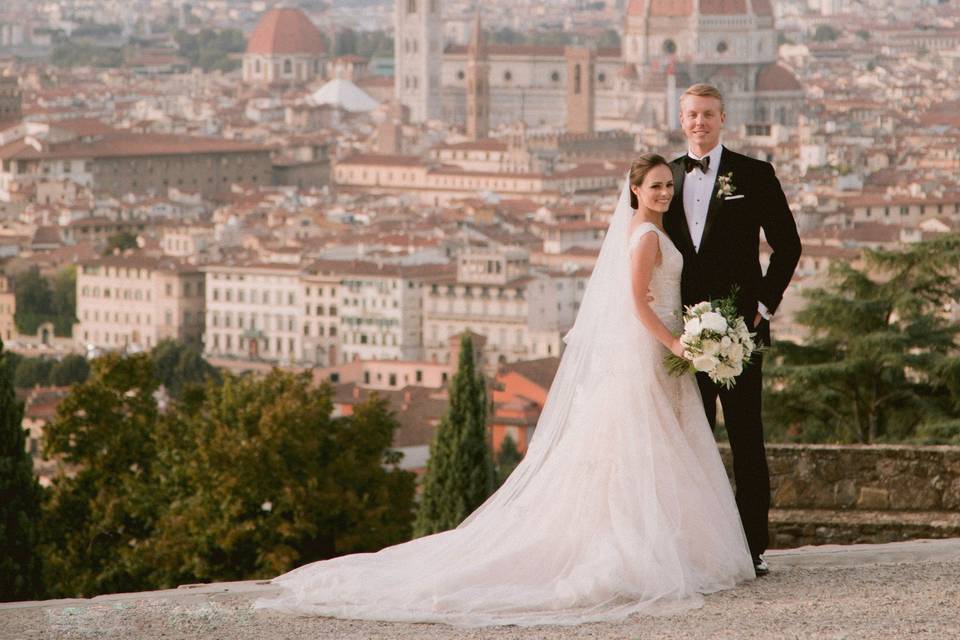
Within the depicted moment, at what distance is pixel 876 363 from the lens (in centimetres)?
1120

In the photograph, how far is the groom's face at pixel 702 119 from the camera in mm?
4957

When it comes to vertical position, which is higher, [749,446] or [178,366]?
[178,366]

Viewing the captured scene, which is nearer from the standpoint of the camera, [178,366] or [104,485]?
[104,485]

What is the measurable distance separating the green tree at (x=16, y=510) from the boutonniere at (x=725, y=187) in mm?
5257

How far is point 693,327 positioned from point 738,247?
0.22 m

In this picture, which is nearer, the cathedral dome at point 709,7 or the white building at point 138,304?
the white building at point 138,304

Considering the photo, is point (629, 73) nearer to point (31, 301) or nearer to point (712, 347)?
point (31, 301)

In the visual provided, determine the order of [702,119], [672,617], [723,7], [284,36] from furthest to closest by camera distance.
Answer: [284,36] → [723,7] → [702,119] → [672,617]

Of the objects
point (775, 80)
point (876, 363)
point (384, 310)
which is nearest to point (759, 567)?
point (876, 363)

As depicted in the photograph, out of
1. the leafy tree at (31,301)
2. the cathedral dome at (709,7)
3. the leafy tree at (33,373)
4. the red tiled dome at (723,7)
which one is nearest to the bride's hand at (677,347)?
the leafy tree at (33,373)

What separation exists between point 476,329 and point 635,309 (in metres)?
37.8

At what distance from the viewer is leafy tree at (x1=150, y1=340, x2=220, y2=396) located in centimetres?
3853

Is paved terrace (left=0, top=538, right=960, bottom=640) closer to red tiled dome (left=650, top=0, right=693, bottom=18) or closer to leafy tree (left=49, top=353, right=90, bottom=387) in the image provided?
leafy tree (left=49, top=353, right=90, bottom=387)

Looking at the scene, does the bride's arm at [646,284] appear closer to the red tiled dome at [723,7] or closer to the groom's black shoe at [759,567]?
the groom's black shoe at [759,567]
